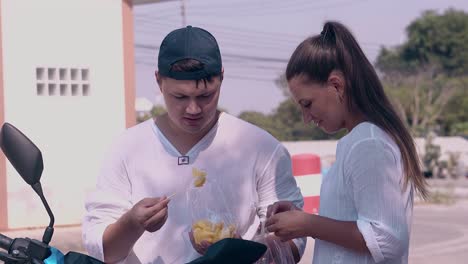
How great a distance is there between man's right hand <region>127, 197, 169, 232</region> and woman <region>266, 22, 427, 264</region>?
1.18ft

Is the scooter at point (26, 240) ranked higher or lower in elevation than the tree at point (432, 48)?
higher

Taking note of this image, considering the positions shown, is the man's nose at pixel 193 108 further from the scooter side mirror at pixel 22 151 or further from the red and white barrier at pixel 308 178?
the red and white barrier at pixel 308 178

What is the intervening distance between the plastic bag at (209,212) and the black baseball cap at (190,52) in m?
0.36

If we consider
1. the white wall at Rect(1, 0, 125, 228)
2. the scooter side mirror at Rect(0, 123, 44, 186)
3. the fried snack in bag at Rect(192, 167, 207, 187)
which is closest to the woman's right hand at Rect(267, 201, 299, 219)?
the fried snack in bag at Rect(192, 167, 207, 187)

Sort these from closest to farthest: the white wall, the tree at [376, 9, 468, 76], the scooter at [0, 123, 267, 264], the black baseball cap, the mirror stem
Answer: the scooter at [0, 123, 267, 264] < the mirror stem < the black baseball cap < the white wall < the tree at [376, 9, 468, 76]

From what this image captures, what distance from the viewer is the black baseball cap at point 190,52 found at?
10.0 feet

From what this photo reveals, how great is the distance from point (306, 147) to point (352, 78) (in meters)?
40.4

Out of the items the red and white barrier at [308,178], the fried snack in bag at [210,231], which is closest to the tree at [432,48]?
the red and white barrier at [308,178]

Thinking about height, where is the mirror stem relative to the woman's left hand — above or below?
above

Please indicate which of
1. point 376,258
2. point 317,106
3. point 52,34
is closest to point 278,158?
point 317,106

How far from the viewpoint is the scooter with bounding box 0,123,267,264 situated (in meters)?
2.54

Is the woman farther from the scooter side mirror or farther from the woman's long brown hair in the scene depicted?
the scooter side mirror

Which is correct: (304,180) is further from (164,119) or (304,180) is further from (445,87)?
(445,87)

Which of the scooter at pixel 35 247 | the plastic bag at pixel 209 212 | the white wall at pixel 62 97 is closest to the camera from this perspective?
the scooter at pixel 35 247
